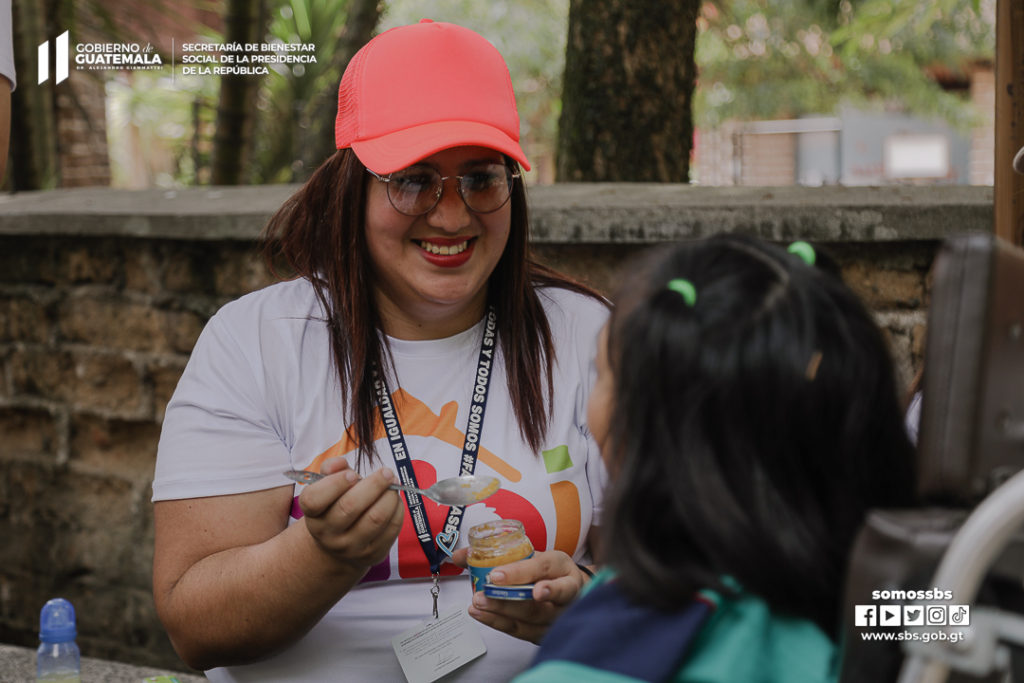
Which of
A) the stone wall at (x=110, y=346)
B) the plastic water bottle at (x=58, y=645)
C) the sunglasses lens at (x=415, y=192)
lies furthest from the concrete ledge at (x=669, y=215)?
the plastic water bottle at (x=58, y=645)

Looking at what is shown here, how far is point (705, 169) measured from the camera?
18328 mm

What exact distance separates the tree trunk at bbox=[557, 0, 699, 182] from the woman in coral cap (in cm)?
179

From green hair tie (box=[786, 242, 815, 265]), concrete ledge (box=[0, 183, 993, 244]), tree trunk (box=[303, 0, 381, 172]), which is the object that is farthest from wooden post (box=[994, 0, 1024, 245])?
tree trunk (box=[303, 0, 381, 172])

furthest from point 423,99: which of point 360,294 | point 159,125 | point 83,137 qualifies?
point 159,125

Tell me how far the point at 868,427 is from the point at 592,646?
39 cm

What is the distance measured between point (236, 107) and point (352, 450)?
11.4 feet

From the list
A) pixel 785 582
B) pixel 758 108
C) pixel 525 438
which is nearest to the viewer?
pixel 785 582

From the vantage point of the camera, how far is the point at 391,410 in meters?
1.89

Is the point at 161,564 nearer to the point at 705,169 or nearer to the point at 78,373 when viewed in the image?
the point at 78,373

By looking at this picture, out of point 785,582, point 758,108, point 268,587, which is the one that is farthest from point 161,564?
point 758,108


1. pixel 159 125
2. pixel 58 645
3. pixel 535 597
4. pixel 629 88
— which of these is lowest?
pixel 58 645

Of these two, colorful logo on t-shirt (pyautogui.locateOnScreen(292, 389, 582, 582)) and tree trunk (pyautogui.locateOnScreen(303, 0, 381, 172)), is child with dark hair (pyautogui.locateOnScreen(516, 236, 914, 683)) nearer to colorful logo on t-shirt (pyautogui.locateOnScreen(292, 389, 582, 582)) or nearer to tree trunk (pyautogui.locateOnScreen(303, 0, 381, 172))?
colorful logo on t-shirt (pyautogui.locateOnScreen(292, 389, 582, 582))

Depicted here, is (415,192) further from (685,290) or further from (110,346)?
(110,346)

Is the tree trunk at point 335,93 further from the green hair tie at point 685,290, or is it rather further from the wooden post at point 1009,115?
the green hair tie at point 685,290
